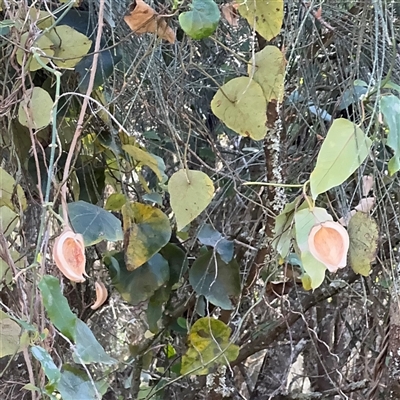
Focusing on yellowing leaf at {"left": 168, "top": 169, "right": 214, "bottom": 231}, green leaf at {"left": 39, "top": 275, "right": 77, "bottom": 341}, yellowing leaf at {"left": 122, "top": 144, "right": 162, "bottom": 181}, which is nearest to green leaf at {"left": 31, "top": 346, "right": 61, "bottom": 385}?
green leaf at {"left": 39, "top": 275, "right": 77, "bottom": 341}

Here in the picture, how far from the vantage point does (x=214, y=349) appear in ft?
2.17

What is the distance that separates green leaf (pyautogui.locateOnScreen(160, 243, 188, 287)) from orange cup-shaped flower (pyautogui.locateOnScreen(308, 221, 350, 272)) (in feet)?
1.30

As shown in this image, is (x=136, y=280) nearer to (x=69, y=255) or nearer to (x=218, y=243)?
(x=218, y=243)

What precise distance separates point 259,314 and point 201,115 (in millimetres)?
433

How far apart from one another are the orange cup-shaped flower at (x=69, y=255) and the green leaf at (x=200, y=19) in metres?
0.20

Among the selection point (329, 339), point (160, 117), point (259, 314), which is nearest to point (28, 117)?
point (160, 117)

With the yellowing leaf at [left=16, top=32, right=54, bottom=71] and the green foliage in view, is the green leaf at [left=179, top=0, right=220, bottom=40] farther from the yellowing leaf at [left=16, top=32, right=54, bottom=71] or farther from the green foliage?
the green foliage

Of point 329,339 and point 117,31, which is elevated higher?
point 117,31

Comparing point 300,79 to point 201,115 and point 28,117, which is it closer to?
point 201,115

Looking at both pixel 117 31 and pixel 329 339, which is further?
pixel 329 339

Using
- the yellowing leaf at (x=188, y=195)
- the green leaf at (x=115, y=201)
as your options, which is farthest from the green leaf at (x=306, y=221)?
the green leaf at (x=115, y=201)

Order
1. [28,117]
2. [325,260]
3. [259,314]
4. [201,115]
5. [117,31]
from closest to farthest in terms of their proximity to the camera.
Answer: [325,260], [28,117], [117,31], [201,115], [259,314]

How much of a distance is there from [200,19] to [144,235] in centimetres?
25

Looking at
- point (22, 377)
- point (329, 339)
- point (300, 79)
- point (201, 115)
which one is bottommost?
point (329, 339)
